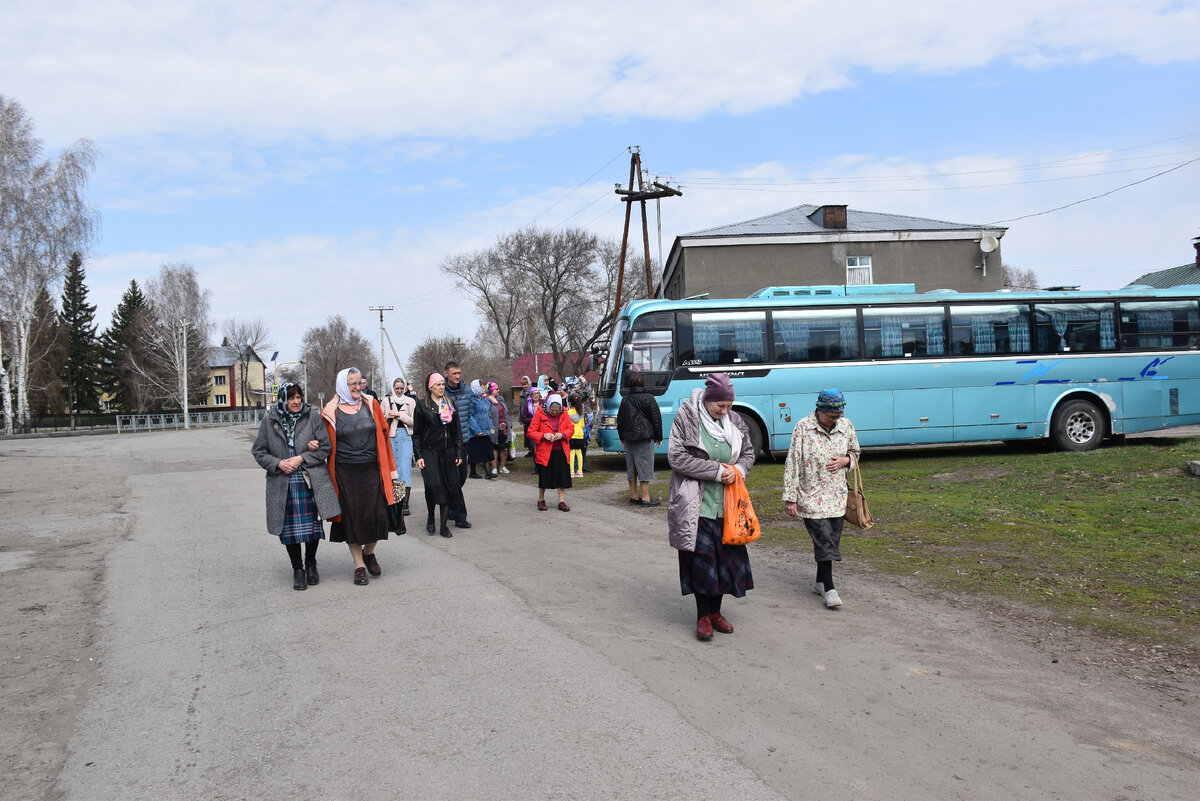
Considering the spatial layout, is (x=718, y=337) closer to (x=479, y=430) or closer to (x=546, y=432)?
(x=479, y=430)

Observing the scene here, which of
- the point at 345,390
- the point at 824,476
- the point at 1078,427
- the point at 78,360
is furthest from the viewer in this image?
the point at 78,360

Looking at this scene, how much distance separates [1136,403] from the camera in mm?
16141

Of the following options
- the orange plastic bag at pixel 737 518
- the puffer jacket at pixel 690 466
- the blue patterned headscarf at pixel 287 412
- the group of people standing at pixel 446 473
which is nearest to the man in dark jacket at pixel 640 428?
the group of people standing at pixel 446 473

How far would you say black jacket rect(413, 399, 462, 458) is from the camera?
375 inches

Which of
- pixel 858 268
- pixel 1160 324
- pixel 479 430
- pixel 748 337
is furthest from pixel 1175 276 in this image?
pixel 479 430

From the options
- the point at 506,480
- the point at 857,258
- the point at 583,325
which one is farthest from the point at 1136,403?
the point at 583,325

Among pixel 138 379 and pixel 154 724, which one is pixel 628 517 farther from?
pixel 138 379

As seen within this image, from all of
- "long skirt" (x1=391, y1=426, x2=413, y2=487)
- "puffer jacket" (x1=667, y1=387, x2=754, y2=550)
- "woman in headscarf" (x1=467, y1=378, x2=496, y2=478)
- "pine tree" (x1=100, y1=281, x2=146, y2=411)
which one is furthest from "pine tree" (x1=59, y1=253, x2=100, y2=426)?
"puffer jacket" (x1=667, y1=387, x2=754, y2=550)

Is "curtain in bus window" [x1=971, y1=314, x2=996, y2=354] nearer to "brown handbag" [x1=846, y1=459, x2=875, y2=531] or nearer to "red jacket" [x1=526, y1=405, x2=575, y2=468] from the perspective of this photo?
"red jacket" [x1=526, y1=405, x2=575, y2=468]

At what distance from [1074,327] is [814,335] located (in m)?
5.31

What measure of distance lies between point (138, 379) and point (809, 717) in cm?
7902

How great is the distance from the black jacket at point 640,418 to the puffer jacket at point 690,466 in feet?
19.9

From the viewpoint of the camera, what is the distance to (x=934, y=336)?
16359mm

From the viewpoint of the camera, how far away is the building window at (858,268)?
3534 cm
